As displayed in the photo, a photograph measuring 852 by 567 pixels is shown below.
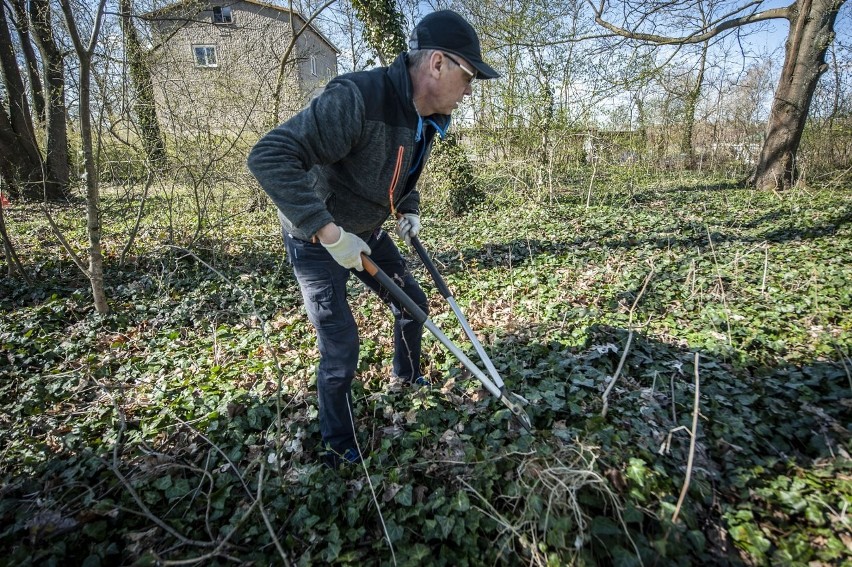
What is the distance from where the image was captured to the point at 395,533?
81.7 inches

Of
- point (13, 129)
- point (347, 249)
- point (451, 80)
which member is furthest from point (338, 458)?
point (13, 129)

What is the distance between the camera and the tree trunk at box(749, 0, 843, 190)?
9148 millimetres

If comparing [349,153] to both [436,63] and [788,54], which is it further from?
[788,54]

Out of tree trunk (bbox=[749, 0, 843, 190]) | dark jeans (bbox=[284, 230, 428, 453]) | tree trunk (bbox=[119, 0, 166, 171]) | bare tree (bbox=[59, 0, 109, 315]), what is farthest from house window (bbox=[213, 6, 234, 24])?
tree trunk (bbox=[749, 0, 843, 190])

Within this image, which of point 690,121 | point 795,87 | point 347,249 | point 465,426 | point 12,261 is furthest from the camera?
point 690,121

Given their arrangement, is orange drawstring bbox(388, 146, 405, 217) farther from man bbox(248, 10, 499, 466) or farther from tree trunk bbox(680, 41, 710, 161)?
tree trunk bbox(680, 41, 710, 161)

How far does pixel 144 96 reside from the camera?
5902 mm

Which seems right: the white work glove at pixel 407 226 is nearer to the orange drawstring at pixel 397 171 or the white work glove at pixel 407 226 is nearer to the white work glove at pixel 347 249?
the orange drawstring at pixel 397 171

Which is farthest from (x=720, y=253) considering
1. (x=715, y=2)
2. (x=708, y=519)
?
(x=715, y=2)

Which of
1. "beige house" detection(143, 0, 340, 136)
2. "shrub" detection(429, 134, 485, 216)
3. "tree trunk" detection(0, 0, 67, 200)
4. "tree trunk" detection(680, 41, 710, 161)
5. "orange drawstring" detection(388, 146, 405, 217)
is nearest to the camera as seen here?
"orange drawstring" detection(388, 146, 405, 217)

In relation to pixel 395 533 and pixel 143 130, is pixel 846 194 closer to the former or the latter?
pixel 395 533

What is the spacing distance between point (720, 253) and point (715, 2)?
7687 mm

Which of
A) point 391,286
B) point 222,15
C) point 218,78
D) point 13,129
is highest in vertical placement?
point 222,15

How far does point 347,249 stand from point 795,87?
40.4 feet
